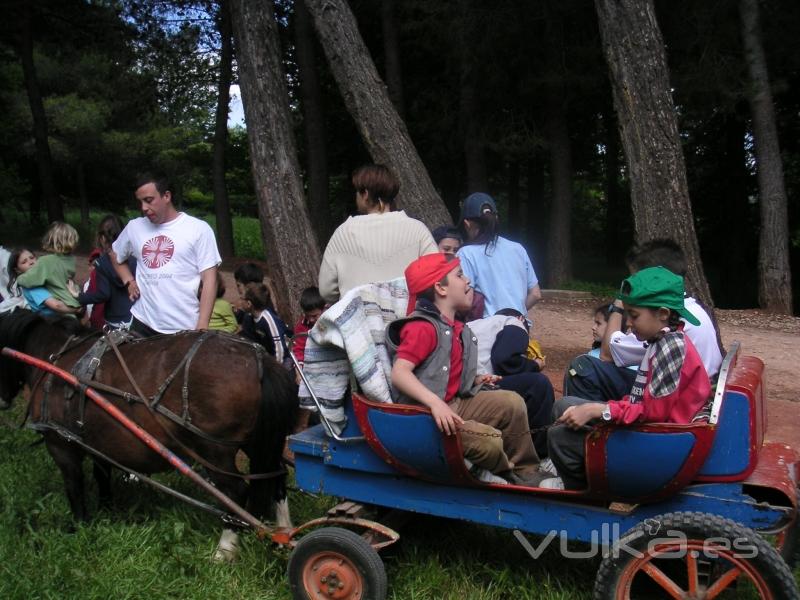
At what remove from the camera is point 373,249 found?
4.25 meters

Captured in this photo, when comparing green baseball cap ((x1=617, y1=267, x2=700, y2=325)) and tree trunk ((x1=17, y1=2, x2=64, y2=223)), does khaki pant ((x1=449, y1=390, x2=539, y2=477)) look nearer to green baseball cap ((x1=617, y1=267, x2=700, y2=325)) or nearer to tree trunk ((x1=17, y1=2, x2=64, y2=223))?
green baseball cap ((x1=617, y1=267, x2=700, y2=325))

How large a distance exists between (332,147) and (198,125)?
1153 inches

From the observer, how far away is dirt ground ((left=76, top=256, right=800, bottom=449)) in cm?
716

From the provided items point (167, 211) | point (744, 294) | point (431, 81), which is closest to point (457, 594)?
point (167, 211)

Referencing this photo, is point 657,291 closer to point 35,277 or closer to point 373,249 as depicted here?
point 373,249

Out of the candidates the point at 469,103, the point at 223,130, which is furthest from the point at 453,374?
the point at 223,130

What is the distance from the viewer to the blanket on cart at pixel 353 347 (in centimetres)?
343

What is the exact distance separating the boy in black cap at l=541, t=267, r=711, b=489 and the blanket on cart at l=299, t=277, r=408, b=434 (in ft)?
2.70

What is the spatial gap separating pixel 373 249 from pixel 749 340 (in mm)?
8061

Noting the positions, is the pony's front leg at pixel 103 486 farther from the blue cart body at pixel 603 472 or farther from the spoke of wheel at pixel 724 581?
the spoke of wheel at pixel 724 581

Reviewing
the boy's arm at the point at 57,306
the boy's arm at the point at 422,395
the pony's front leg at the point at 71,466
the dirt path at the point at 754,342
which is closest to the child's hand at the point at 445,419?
the boy's arm at the point at 422,395

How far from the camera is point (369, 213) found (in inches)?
172

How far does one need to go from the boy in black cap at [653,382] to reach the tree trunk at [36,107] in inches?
719

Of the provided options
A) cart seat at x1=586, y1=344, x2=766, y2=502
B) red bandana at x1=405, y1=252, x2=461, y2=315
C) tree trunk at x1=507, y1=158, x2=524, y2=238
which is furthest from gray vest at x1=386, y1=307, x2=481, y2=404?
tree trunk at x1=507, y1=158, x2=524, y2=238
